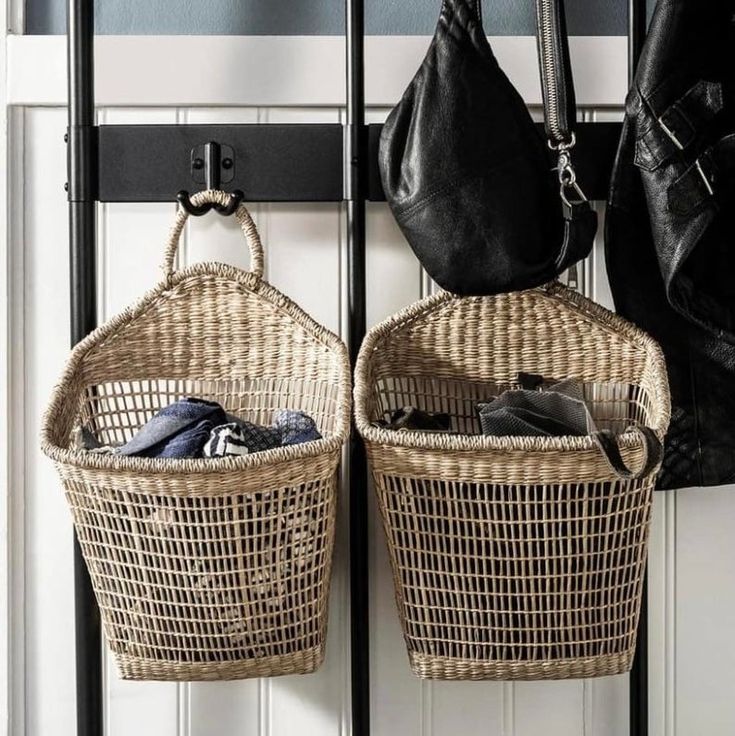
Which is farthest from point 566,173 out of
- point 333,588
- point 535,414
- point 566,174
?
point 333,588

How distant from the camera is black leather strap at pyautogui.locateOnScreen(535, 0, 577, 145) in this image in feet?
2.74

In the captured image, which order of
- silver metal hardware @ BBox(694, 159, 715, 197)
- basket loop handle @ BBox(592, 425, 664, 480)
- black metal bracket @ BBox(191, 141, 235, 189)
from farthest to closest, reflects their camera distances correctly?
black metal bracket @ BBox(191, 141, 235, 189), silver metal hardware @ BBox(694, 159, 715, 197), basket loop handle @ BBox(592, 425, 664, 480)

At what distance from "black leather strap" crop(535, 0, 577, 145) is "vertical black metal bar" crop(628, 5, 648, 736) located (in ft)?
0.48

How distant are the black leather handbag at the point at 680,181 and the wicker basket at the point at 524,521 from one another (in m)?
0.07

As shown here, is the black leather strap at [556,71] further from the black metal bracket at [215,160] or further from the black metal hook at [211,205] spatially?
the black metal hook at [211,205]

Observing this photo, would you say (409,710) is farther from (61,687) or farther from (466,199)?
(466,199)

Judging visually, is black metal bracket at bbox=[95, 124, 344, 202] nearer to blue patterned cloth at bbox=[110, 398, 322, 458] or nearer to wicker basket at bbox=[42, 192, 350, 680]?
wicker basket at bbox=[42, 192, 350, 680]

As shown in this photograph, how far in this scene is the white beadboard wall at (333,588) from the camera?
3.25 feet

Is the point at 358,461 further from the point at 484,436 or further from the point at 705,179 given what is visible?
the point at 705,179

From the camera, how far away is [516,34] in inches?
39.4

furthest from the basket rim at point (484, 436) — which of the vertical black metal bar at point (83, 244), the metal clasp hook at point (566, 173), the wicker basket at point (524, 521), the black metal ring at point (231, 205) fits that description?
the vertical black metal bar at point (83, 244)

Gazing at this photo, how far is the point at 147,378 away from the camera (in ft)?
3.02

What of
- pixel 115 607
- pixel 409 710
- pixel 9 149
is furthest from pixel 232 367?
pixel 409 710

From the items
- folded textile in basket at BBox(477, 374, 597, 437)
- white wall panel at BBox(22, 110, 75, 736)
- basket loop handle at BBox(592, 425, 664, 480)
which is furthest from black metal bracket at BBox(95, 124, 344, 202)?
basket loop handle at BBox(592, 425, 664, 480)
